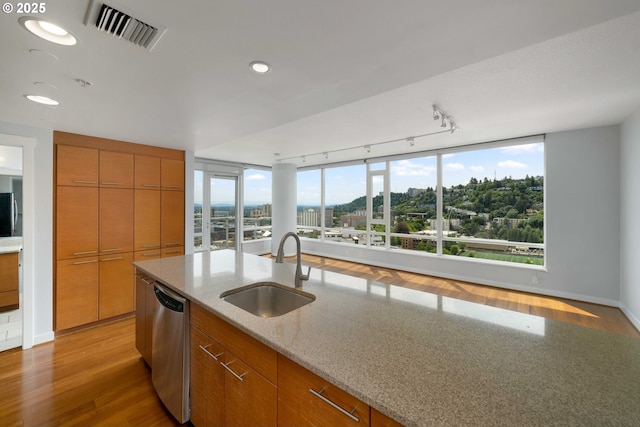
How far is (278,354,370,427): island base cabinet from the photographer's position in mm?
797

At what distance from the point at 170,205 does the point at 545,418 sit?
4185mm

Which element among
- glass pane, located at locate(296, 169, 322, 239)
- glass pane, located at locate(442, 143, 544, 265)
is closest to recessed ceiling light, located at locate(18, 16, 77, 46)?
glass pane, located at locate(442, 143, 544, 265)

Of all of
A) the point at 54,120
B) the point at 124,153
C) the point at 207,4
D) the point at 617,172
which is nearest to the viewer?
the point at 207,4

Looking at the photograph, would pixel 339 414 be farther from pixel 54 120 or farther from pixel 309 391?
pixel 54 120

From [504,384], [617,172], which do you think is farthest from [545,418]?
[617,172]

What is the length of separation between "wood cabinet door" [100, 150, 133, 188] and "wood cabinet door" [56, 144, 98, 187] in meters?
0.07

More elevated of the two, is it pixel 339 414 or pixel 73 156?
pixel 73 156

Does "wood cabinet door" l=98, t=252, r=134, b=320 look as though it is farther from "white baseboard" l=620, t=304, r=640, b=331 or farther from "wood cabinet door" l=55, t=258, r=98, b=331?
"white baseboard" l=620, t=304, r=640, b=331

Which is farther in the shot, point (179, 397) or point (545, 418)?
point (179, 397)

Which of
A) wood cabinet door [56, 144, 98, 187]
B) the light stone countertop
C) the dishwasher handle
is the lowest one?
the dishwasher handle

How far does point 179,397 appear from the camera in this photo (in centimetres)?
162

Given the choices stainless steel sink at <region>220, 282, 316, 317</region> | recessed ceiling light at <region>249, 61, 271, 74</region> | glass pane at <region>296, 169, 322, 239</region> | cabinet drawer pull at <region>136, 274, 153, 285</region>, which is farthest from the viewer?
glass pane at <region>296, 169, 322, 239</region>

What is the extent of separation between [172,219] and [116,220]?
26.3 inches

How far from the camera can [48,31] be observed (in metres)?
1.25
